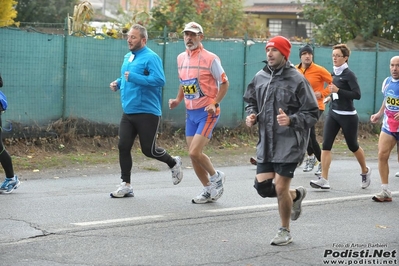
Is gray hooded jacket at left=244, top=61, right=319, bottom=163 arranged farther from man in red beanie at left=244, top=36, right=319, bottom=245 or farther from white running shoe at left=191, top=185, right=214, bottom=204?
white running shoe at left=191, top=185, right=214, bottom=204

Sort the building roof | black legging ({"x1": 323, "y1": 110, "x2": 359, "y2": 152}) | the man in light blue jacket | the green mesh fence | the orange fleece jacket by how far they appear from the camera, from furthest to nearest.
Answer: the building roof < the green mesh fence < the orange fleece jacket < black legging ({"x1": 323, "y1": 110, "x2": 359, "y2": 152}) < the man in light blue jacket

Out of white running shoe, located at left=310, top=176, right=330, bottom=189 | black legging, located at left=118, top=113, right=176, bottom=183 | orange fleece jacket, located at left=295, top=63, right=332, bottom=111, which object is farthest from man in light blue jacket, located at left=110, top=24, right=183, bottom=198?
orange fleece jacket, located at left=295, top=63, right=332, bottom=111

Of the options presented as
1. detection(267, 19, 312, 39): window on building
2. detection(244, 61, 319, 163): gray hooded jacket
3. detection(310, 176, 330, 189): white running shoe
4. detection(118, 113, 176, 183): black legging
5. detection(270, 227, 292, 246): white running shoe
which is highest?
detection(267, 19, 312, 39): window on building

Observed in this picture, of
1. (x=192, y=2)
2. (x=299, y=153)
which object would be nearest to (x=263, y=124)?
(x=299, y=153)

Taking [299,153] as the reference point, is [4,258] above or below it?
below

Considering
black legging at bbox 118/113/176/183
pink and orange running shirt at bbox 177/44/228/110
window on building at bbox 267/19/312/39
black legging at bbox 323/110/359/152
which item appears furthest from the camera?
window on building at bbox 267/19/312/39

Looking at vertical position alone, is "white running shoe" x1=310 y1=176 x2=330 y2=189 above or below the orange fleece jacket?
below

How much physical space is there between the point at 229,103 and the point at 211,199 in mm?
7701

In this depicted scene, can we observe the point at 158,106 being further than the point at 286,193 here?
Yes

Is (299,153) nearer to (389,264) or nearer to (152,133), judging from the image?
(389,264)

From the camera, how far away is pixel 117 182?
11594 millimetres

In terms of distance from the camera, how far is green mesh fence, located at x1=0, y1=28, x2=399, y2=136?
45.6ft

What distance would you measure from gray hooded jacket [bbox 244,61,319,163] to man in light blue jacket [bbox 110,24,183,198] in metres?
2.41

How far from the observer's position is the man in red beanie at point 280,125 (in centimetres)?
733
